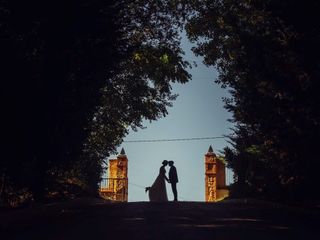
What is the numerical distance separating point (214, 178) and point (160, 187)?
45.5 feet

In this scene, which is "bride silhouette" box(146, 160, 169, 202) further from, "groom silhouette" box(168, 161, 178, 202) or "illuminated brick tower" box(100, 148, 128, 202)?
"illuminated brick tower" box(100, 148, 128, 202)

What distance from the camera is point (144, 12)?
80.4 feet

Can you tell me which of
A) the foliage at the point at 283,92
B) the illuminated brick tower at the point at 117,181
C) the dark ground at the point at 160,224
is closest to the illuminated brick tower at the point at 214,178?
the illuminated brick tower at the point at 117,181

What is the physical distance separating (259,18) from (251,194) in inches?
234

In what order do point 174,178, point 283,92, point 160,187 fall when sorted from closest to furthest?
point 283,92 < point 174,178 < point 160,187

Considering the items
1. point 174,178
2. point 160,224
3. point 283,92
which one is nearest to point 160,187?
point 174,178

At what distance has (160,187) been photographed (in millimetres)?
22625

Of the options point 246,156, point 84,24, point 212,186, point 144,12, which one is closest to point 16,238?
point 84,24

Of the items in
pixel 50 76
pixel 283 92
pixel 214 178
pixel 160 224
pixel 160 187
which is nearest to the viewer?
pixel 160 224

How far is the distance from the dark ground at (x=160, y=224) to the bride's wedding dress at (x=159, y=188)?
8901 millimetres

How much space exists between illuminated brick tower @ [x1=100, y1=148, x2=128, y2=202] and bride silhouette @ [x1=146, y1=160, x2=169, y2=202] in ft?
41.4

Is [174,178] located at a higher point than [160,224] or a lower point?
higher

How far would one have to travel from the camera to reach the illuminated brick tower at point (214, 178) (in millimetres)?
35062

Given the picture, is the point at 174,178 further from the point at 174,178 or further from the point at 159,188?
the point at 159,188
